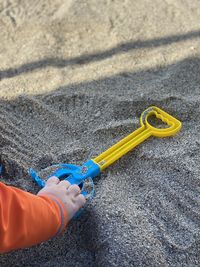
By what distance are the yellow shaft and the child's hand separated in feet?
0.46

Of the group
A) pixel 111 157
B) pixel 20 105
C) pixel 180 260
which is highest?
pixel 20 105

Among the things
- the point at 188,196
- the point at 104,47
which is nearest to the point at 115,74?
the point at 104,47

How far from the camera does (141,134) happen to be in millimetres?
1485

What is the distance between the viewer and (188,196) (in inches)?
51.7

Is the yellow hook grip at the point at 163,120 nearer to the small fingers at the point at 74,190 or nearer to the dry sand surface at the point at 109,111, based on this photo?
the dry sand surface at the point at 109,111

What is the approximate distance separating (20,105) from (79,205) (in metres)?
0.57

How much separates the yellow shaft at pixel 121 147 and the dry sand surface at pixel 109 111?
0.03 meters

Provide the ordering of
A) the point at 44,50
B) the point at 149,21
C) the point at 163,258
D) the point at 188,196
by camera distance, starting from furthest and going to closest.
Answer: the point at 149,21 < the point at 44,50 < the point at 188,196 < the point at 163,258

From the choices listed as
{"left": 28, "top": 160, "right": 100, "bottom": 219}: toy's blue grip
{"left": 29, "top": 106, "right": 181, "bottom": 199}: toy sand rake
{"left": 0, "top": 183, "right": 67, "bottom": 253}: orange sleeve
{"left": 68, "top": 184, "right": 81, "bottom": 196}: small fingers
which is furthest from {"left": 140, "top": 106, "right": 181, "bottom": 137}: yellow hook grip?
{"left": 0, "top": 183, "right": 67, "bottom": 253}: orange sleeve

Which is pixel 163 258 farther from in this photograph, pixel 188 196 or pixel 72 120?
pixel 72 120

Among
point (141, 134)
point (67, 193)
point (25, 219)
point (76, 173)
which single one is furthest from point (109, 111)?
point (25, 219)

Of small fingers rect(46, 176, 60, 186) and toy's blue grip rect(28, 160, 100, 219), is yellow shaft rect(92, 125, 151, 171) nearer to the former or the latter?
toy's blue grip rect(28, 160, 100, 219)

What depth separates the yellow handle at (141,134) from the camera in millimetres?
1407

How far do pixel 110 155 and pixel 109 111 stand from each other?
24 centimetres
